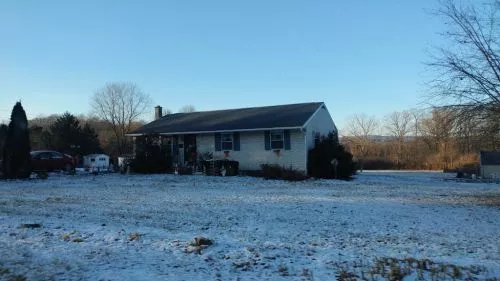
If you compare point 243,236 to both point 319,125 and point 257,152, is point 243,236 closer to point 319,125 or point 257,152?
point 257,152

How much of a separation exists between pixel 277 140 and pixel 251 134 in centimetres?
177

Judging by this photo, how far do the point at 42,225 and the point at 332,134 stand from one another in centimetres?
2118

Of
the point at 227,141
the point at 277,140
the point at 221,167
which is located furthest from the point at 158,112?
the point at 277,140

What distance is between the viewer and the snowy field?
7.25m

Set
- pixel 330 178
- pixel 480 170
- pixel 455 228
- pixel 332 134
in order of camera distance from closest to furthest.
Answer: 1. pixel 455 228
2. pixel 330 178
3. pixel 332 134
4. pixel 480 170

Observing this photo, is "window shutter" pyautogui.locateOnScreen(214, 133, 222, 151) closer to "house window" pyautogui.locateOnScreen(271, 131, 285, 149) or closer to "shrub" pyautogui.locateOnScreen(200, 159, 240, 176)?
"shrub" pyautogui.locateOnScreen(200, 159, 240, 176)

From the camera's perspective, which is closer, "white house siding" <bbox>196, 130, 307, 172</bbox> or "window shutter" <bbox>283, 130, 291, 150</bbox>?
"white house siding" <bbox>196, 130, 307, 172</bbox>

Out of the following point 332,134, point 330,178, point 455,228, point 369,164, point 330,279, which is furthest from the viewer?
point 369,164

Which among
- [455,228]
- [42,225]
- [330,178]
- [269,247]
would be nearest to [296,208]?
[455,228]

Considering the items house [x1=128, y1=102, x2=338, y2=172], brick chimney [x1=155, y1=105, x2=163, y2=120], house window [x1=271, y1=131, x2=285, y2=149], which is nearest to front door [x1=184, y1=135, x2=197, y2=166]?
house [x1=128, y1=102, x2=338, y2=172]

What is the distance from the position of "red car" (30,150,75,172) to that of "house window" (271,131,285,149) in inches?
567

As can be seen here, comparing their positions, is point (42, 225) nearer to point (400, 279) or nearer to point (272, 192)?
point (400, 279)

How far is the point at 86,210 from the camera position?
13.3m

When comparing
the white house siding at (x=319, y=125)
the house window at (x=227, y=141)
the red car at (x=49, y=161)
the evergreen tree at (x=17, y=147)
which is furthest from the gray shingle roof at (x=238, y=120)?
the evergreen tree at (x=17, y=147)
